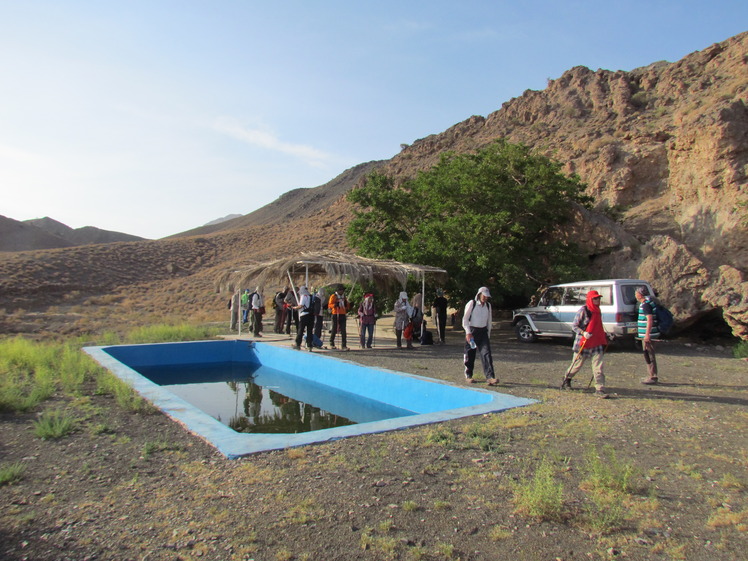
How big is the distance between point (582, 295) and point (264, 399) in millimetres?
8694

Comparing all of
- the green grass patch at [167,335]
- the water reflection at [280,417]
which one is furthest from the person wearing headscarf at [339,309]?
the green grass patch at [167,335]

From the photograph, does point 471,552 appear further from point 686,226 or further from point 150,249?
point 150,249

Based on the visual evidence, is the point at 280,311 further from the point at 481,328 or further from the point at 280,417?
the point at 481,328

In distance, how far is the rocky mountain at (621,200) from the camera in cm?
1630

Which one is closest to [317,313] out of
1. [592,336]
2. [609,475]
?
[592,336]

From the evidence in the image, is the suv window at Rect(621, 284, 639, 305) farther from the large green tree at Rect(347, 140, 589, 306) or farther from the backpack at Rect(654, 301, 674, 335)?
the large green tree at Rect(347, 140, 589, 306)

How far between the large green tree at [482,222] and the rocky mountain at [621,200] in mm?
1245

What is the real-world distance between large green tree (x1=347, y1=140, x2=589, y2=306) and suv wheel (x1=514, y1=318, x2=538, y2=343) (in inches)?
44.3

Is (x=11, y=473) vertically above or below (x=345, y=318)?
below

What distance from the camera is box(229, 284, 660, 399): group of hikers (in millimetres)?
8250

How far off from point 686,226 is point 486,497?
696 inches

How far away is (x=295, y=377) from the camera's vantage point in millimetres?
12961

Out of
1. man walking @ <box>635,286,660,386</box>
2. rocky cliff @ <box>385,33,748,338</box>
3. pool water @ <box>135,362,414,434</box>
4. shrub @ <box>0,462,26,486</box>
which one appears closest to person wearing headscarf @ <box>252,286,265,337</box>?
pool water @ <box>135,362,414,434</box>

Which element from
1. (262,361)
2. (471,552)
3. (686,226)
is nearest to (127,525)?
(471,552)
